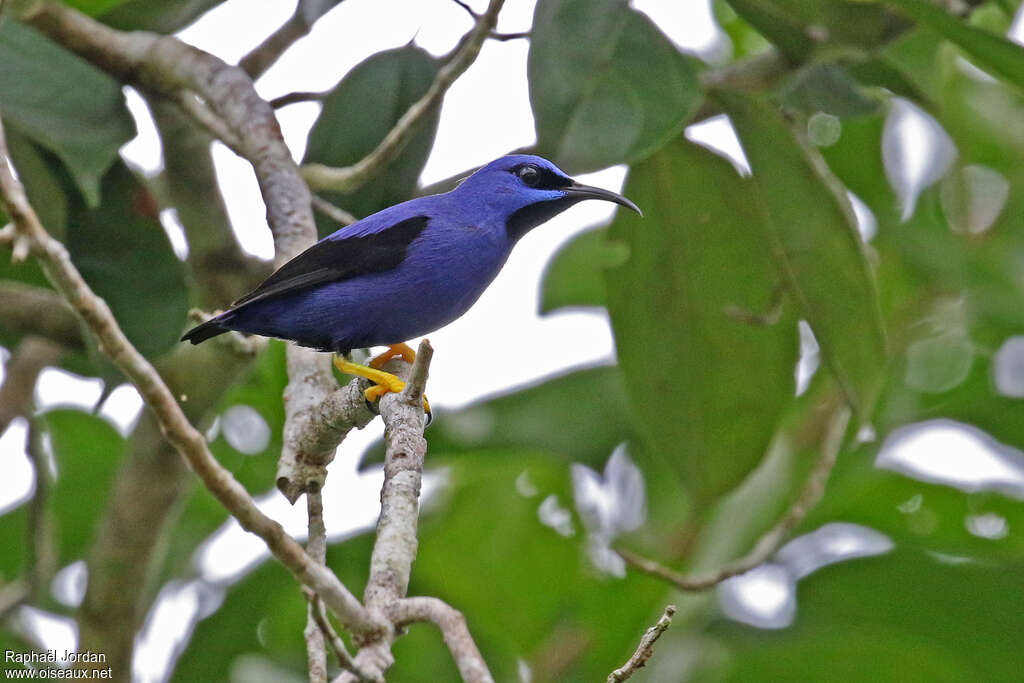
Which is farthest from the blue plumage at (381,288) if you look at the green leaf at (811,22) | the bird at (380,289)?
the green leaf at (811,22)

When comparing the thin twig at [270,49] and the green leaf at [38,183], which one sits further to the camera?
the thin twig at [270,49]

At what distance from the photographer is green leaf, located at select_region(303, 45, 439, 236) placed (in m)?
4.04

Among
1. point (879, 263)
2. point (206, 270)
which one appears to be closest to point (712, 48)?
point (879, 263)

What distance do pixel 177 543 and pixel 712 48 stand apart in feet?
11.0

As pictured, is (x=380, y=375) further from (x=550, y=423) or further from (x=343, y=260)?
(x=550, y=423)

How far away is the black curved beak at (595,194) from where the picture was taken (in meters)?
4.05

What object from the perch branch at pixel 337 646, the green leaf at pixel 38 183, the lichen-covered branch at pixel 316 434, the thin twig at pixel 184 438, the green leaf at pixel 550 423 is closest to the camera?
the perch branch at pixel 337 646

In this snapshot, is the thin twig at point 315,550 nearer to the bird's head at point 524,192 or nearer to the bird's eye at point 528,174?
the bird's head at point 524,192

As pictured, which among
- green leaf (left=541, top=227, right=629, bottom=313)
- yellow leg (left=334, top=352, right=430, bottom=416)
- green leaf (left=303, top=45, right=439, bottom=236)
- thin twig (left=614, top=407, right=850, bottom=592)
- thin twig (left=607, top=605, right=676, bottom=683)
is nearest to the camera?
thin twig (left=607, top=605, right=676, bottom=683)

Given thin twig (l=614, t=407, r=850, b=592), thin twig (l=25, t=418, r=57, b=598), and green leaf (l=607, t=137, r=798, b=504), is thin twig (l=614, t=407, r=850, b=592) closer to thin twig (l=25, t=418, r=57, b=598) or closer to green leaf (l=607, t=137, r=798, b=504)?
green leaf (l=607, t=137, r=798, b=504)

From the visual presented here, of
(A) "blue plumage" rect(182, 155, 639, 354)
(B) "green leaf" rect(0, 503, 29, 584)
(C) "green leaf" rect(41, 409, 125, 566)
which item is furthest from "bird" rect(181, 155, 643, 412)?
(B) "green leaf" rect(0, 503, 29, 584)

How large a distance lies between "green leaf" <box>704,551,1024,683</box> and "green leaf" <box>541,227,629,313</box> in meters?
1.75

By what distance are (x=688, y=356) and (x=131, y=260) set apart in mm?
1932

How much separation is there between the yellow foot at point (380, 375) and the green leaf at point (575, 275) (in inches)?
53.7
